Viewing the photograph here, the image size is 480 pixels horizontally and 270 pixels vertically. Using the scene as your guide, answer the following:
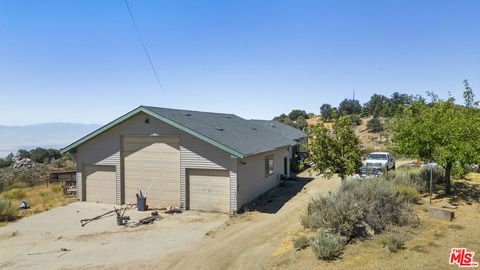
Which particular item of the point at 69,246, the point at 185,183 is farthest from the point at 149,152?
the point at 69,246

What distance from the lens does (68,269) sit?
10.4 meters

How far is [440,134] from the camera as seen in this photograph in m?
14.2

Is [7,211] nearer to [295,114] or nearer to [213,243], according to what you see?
[213,243]

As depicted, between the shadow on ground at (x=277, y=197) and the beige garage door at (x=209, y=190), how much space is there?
1290 millimetres

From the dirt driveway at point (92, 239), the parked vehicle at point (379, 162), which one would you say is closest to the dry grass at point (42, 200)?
the dirt driveway at point (92, 239)

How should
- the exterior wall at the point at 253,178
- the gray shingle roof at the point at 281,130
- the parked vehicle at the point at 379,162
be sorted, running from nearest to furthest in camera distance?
the exterior wall at the point at 253,178
the parked vehicle at the point at 379,162
the gray shingle roof at the point at 281,130

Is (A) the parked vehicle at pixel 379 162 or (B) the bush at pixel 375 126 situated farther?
(B) the bush at pixel 375 126

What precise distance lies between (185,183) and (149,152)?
114 inches

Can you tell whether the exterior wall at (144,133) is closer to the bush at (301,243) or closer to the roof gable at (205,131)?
the roof gable at (205,131)

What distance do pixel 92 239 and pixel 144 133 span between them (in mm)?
6899

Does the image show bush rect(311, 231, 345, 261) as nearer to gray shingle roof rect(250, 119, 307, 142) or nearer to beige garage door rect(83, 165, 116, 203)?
beige garage door rect(83, 165, 116, 203)

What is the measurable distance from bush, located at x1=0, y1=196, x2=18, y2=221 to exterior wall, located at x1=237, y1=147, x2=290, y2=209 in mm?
11334

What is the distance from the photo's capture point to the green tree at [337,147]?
49.9 ft

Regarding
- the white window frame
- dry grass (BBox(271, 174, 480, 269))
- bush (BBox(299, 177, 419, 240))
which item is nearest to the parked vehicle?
the white window frame
